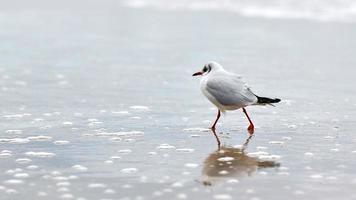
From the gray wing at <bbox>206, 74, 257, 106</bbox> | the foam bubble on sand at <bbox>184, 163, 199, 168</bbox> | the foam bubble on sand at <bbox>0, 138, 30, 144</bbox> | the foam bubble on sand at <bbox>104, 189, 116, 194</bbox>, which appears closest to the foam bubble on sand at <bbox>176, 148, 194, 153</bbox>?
the foam bubble on sand at <bbox>184, 163, 199, 168</bbox>

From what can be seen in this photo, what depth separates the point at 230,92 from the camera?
7652 mm

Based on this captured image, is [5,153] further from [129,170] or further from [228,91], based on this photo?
[228,91]

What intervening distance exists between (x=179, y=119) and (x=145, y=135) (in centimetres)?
97

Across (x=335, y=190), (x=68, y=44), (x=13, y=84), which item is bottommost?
(x=335, y=190)

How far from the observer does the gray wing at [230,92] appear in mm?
7656

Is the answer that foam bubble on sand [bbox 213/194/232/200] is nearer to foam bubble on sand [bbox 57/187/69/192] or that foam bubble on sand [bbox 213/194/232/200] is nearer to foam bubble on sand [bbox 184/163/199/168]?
foam bubble on sand [bbox 184/163/199/168]

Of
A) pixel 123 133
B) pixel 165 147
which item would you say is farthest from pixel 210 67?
pixel 165 147

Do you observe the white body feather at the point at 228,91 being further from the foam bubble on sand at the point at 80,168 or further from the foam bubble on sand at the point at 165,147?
the foam bubble on sand at the point at 80,168

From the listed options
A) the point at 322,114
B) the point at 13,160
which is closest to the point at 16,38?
the point at 322,114

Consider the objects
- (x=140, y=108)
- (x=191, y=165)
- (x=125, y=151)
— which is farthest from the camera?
(x=140, y=108)

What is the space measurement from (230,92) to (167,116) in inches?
41.4

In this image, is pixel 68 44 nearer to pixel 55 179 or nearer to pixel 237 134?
pixel 237 134

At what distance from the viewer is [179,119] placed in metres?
8.27

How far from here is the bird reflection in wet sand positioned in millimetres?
5824
